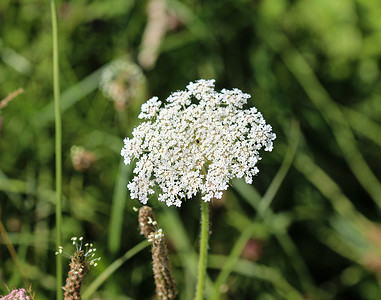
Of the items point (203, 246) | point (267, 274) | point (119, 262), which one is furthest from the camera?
point (267, 274)

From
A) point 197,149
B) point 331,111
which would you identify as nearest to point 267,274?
point 331,111

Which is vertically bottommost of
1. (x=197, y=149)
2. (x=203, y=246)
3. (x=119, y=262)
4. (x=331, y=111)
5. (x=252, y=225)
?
(x=203, y=246)

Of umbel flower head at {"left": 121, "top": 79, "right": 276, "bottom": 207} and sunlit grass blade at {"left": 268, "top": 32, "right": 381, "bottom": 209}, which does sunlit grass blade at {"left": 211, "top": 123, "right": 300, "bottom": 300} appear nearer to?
sunlit grass blade at {"left": 268, "top": 32, "right": 381, "bottom": 209}

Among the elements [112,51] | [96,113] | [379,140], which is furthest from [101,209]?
[379,140]

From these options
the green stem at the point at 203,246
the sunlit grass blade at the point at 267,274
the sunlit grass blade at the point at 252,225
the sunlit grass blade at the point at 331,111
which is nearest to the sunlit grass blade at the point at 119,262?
the green stem at the point at 203,246

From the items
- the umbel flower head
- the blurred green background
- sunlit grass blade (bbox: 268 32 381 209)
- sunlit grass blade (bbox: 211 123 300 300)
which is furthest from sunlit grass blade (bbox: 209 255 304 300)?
the umbel flower head

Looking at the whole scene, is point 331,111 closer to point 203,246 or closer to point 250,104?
point 250,104
